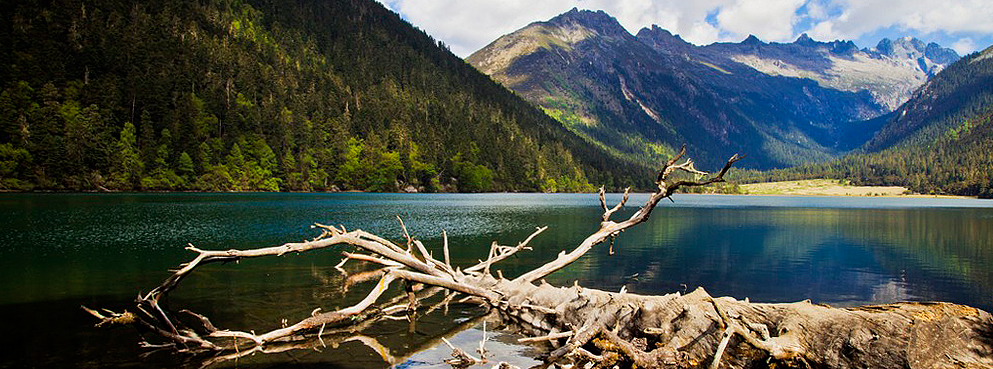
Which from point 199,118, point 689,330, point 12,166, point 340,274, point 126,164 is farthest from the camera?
point 199,118

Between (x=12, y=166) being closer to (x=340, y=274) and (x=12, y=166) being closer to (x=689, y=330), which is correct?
(x=340, y=274)

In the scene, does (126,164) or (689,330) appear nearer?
(689,330)

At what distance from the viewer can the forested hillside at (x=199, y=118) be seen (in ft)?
323

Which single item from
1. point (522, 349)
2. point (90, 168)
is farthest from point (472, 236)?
point (90, 168)

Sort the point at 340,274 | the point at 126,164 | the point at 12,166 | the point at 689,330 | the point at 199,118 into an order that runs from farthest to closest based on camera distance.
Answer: the point at 199,118 < the point at 126,164 < the point at 12,166 < the point at 340,274 < the point at 689,330

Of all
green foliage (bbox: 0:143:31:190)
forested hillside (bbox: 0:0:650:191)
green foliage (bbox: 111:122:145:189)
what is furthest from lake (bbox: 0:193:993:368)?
forested hillside (bbox: 0:0:650:191)

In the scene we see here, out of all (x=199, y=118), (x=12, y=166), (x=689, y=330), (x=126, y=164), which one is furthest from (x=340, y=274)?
(x=199, y=118)

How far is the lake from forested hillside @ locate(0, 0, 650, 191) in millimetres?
60452

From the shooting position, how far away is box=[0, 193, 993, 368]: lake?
12188mm

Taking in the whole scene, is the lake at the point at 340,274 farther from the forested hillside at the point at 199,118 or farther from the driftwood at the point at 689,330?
the forested hillside at the point at 199,118

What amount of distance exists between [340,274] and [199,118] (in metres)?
126

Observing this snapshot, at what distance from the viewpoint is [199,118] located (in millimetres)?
127375

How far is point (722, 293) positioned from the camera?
2119 centimetres

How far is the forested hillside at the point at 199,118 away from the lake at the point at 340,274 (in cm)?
6045
